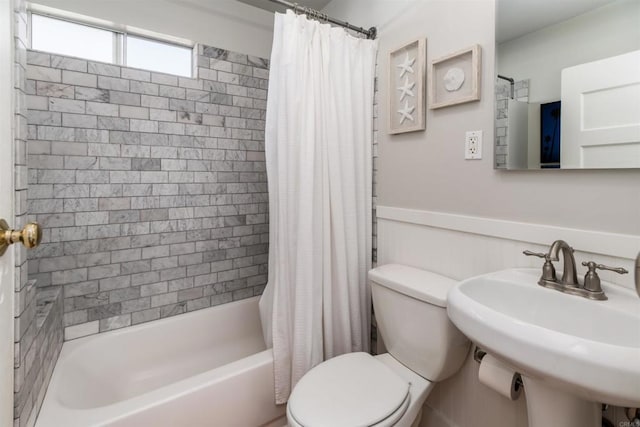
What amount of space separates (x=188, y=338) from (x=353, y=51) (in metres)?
2.01

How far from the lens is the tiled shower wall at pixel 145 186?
5.41 ft

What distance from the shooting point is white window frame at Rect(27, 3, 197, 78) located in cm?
164

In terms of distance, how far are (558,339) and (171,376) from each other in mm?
1991

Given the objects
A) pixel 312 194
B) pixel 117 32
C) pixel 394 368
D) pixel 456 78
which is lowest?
pixel 394 368

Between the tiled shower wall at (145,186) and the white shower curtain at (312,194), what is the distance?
67 centimetres

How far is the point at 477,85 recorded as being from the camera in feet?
4.29

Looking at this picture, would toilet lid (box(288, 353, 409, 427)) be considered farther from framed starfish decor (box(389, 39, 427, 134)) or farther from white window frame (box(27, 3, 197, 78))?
white window frame (box(27, 3, 197, 78))

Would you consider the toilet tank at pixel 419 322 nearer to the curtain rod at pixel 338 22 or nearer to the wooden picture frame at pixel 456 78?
the wooden picture frame at pixel 456 78

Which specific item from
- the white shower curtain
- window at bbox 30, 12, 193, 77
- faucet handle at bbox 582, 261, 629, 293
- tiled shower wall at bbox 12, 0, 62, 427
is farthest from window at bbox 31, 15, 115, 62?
faucet handle at bbox 582, 261, 629, 293

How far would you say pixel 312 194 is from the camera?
1.55 meters

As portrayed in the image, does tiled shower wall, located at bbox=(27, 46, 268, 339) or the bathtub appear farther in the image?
tiled shower wall, located at bbox=(27, 46, 268, 339)

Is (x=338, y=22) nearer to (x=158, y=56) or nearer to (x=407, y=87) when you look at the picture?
(x=407, y=87)

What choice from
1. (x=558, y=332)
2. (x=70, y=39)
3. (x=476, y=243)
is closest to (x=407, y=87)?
(x=476, y=243)

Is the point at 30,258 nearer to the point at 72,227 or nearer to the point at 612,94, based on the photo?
the point at 72,227
